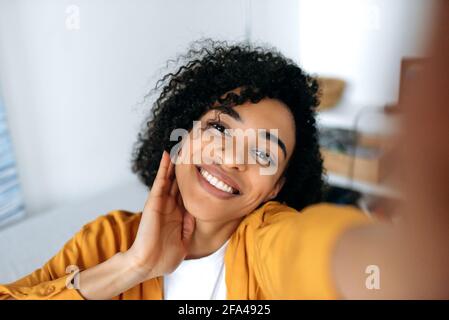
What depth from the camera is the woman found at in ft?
2.12

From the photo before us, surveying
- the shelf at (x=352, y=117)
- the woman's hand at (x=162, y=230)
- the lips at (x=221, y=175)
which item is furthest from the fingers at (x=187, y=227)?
the shelf at (x=352, y=117)

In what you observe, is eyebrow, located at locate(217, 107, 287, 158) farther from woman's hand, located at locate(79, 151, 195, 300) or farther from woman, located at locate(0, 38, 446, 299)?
woman's hand, located at locate(79, 151, 195, 300)

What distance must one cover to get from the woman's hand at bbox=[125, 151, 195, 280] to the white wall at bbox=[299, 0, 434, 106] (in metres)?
0.33

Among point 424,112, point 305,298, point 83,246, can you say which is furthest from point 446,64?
point 83,246

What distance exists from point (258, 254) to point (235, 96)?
0.24 metres

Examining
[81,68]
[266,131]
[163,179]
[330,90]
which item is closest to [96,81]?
[81,68]

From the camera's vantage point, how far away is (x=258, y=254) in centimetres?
62

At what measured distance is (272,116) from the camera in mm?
653

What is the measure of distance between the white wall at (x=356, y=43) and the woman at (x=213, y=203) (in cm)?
11

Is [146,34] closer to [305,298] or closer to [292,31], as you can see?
[292,31]

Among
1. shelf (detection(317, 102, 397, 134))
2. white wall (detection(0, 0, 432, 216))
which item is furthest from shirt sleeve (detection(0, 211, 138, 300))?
shelf (detection(317, 102, 397, 134))

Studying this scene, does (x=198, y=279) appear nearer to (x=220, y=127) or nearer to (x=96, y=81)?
(x=220, y=127)

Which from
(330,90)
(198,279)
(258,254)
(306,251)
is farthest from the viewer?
(330,90)

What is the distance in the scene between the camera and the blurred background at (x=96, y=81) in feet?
2.42
